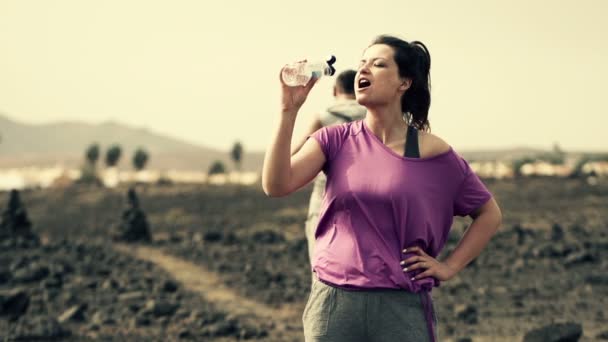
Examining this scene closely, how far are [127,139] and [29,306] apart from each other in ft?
576

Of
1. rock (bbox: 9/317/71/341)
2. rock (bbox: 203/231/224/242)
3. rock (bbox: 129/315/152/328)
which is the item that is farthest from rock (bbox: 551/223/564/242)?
rock (bbox: 9/317/71/341)

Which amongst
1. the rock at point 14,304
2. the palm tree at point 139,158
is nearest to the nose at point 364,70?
the rock at point 14,304

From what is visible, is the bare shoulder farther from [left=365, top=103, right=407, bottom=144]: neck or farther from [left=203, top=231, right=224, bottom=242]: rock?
[left=203, top=231, right=224, bottom=242]: rock

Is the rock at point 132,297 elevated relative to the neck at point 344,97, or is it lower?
lower

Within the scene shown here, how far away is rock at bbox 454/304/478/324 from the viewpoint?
9.47 metres

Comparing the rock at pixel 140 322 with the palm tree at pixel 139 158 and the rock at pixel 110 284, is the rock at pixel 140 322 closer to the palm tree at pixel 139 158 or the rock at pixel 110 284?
the rock at pixel 110 284

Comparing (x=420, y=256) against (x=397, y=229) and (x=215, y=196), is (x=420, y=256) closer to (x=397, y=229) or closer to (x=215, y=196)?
(x=397, y=229)

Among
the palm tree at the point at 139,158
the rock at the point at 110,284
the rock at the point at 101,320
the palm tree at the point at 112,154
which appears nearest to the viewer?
the rock at the point at 101,320

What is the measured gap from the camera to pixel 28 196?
36719 mm

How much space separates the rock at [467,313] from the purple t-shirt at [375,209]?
682cm

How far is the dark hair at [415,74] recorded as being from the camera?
2.90 meters

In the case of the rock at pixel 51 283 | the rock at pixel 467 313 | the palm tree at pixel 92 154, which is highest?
the rock at pixel 467 313

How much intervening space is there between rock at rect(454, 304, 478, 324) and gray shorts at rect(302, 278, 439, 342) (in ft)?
22.5

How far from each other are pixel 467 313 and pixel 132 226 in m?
10.9
